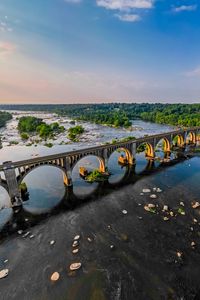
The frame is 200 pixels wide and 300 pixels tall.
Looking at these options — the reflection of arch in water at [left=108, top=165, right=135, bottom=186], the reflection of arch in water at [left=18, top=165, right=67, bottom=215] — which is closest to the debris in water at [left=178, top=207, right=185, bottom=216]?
the reflection of arch in water at [left=108, top=165, right=135, bottom=186]

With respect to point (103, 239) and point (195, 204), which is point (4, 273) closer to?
point (103, 239)

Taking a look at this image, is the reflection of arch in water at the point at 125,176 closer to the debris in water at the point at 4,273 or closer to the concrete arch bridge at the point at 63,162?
the concrete arch bridge at the point at 63,162

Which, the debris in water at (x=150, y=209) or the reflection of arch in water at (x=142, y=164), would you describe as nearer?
the debris in water at (x=150, y=209)

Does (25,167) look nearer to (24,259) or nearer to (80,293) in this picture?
(24,259)

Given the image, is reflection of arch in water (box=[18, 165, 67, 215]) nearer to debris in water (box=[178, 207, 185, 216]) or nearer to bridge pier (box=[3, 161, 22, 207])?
bridge pier (box=[3, 161, 22, 207])

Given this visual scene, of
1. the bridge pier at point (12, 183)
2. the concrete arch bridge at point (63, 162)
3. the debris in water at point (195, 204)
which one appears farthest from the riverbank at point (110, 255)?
the concrete arch bridge at point (63, 162)

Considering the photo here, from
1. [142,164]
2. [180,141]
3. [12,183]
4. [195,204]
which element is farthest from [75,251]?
[180,141]
